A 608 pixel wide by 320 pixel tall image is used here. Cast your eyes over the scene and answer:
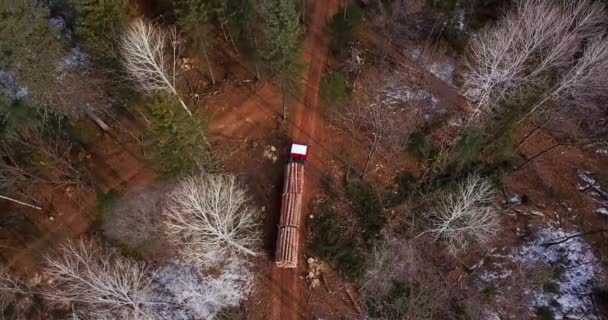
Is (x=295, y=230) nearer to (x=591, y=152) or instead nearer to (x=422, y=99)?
(x=422, y=99)

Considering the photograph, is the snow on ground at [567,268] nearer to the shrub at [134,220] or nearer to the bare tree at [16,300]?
the shrub at [134,220]

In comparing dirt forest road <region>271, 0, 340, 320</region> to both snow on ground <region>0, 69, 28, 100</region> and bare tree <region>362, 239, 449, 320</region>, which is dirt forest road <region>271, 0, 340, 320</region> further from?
snow on ground <region>0, 69, 28, 100</region>

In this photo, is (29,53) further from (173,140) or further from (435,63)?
(435,63)

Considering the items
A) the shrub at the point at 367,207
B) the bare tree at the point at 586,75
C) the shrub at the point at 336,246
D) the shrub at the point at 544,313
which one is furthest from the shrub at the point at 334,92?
the shrub at the point at 544,313

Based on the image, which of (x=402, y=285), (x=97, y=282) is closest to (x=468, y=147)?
(x=402, y=285)

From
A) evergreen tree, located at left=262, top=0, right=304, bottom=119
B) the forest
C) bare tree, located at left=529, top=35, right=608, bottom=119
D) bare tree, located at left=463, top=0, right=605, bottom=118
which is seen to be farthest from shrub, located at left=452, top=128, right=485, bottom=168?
evergreen tree, located at left=262, top=0, right=304, bottom=119

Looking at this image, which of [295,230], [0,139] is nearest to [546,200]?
[295,230]
